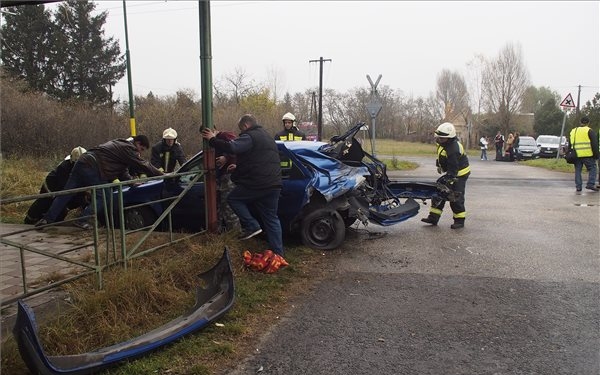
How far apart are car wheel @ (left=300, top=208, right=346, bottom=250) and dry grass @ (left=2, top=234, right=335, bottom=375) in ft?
3.05

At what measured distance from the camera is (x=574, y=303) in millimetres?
4426

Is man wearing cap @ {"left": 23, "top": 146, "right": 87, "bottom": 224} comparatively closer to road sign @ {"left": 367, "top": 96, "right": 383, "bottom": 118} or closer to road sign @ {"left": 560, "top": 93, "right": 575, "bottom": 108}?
road sign @ {"left": 367, "top": 96, "right": 383, "bottom": 118}

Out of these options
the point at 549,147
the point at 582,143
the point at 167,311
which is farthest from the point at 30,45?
the point at 167,311

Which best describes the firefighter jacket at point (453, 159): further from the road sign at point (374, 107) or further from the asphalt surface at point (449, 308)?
the road sign at point (374, 107)

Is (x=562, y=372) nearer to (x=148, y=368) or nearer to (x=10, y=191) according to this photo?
(x=148, y=368)

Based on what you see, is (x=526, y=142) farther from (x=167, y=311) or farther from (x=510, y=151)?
(x=167, y=311)

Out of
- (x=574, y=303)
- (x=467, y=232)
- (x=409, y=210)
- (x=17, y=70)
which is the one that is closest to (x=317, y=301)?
(x=574, y=303)

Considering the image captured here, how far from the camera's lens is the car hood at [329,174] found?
608cm

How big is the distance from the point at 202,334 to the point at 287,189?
2781mm

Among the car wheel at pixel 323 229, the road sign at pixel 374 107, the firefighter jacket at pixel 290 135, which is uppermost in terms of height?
the road sign at pixel 374 107

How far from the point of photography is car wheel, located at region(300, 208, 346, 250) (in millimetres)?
6250

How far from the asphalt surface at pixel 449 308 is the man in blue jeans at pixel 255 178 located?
95cm

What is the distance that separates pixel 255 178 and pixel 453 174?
155 inches

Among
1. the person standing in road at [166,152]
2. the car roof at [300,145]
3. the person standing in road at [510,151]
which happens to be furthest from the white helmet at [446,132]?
the person standing in road at [510,151]
